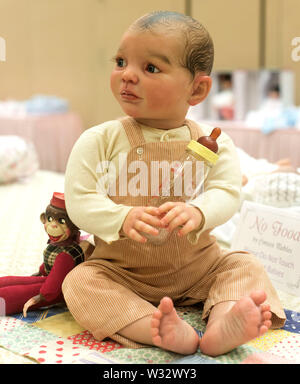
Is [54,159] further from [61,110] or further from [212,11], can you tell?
[212,11]

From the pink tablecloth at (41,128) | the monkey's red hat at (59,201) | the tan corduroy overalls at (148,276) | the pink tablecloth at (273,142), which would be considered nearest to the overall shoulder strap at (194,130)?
the tan corduroy overalls at (148,276)

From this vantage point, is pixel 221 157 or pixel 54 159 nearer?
pixel 221 157

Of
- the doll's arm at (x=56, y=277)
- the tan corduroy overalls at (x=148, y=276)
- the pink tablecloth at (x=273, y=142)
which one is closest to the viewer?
the tan corduroy overalls at (x=148, y=276)

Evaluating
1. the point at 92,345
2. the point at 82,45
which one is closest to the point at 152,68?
the point at 92,345

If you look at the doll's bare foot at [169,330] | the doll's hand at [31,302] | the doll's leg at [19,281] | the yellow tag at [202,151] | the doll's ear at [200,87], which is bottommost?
the doll's hand at [31,302]

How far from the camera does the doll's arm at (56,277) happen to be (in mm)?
930

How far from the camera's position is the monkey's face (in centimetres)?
96

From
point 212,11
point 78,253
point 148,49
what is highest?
point 212,11

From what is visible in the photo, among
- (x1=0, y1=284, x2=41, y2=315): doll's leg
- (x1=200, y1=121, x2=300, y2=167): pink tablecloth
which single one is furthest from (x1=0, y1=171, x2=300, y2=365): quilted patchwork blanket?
(x1=200, y1=121, x2=300, y2=167): pink tablecloth

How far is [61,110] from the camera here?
3311 millimetres

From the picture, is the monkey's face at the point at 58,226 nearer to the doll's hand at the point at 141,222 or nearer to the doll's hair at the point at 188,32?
the doll's hand at the point at 141,222

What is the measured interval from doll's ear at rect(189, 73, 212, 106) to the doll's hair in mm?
14

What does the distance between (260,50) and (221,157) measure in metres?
2.49
